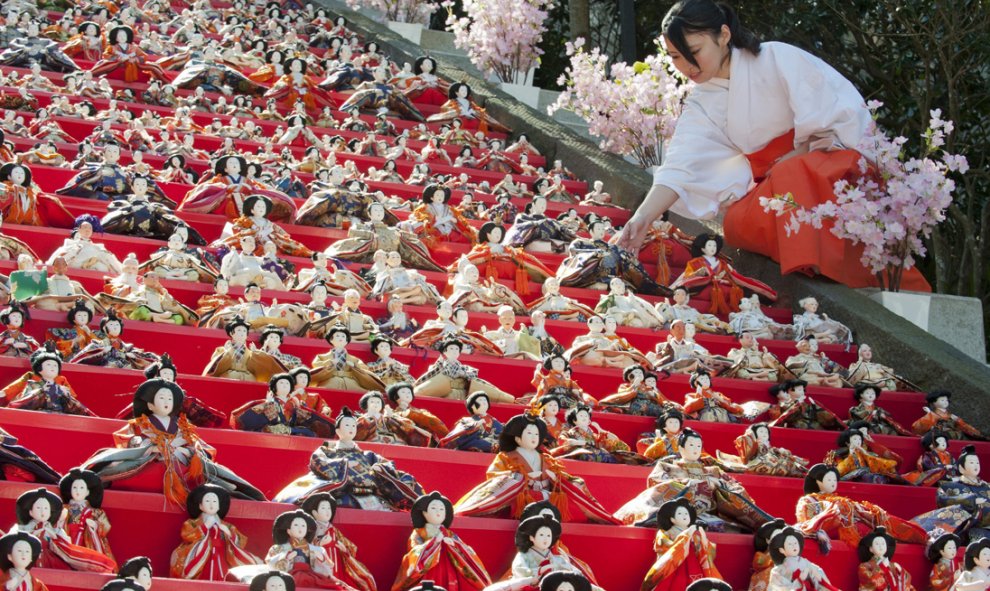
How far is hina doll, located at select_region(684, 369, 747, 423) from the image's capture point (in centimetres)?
592

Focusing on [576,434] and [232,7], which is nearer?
[576,434]

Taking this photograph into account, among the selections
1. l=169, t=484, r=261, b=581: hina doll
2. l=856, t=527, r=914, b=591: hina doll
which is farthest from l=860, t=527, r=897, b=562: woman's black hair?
l=169, t=484, r=261, b=581: hina doll

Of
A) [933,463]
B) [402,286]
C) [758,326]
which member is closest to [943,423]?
[933,463]

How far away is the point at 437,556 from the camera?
14.2 feet

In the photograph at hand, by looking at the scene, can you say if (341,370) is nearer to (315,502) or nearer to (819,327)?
(315,502)

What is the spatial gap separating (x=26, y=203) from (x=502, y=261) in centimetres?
225

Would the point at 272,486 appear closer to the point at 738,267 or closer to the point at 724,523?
the point at 724,523

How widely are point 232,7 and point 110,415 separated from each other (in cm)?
771

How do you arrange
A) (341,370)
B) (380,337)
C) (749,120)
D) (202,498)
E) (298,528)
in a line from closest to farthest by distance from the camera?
(298,528), (202,498), (341,370), (380,337), (749,120)

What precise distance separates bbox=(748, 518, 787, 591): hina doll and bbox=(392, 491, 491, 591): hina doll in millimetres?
904

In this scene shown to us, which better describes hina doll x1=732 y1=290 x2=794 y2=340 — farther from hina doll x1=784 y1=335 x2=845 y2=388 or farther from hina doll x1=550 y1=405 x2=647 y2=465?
hina doll x1=550 y1=405 x2=647 y2=465

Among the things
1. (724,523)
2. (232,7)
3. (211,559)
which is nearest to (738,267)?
(724,523)

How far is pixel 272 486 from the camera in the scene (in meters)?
4.86

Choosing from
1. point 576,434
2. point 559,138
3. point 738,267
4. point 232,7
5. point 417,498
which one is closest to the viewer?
point 417,498
